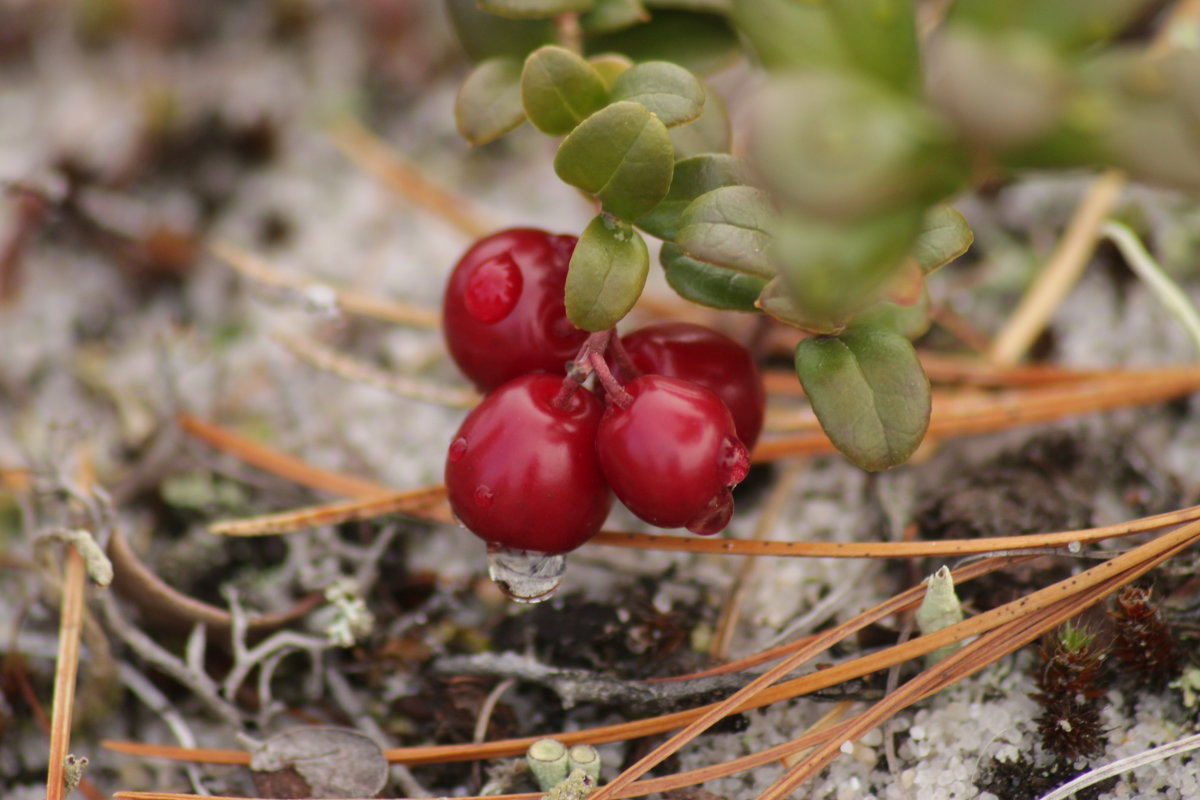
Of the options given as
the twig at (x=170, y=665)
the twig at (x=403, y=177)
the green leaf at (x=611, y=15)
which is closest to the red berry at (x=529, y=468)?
the twig at (x=170, y=665)

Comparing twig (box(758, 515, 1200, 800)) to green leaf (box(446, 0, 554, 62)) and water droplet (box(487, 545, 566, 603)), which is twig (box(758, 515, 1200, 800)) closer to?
water droplet (box(487, 545, 566, 603))

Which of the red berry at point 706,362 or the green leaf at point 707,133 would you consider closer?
the red berry at point 706,362

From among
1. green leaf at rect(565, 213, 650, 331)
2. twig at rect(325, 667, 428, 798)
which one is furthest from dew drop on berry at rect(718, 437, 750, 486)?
twig at rect(325, 667, 428, 798)

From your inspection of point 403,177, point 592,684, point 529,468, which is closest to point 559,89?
point 529,468

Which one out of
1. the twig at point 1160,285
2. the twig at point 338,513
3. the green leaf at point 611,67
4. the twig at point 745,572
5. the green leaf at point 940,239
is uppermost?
the green leaf at point 611,67

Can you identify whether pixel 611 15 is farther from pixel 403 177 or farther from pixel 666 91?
pixel 403 177

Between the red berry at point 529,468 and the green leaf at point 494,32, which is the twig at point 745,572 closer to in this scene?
the red berry at point 529,468
